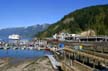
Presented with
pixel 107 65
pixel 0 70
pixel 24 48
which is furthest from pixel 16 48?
pixel 107 65

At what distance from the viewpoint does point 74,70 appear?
46188 mm

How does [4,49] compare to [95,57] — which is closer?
[95,57]

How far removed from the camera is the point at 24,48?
7854 inches

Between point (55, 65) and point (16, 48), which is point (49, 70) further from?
point (16, 48)

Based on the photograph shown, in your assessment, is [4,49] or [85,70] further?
[4,49]

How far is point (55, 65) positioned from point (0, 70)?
13096 mm

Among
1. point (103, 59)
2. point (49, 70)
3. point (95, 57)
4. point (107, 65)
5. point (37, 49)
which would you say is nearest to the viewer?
point (103, 59)

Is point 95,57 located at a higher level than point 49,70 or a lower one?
higher

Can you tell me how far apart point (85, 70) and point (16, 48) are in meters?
158

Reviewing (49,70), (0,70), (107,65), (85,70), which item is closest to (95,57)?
(85,70)

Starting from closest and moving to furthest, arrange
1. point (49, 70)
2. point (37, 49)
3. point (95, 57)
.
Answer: point (95, 57)
point (49, 70)
point (37, 49)

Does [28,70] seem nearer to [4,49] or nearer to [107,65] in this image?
[107,65]

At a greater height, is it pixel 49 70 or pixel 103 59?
pixel 103 59

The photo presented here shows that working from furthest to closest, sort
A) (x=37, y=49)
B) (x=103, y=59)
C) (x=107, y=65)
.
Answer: (x=37, y=49), (x=107, y=65), (x=103, y=59)
